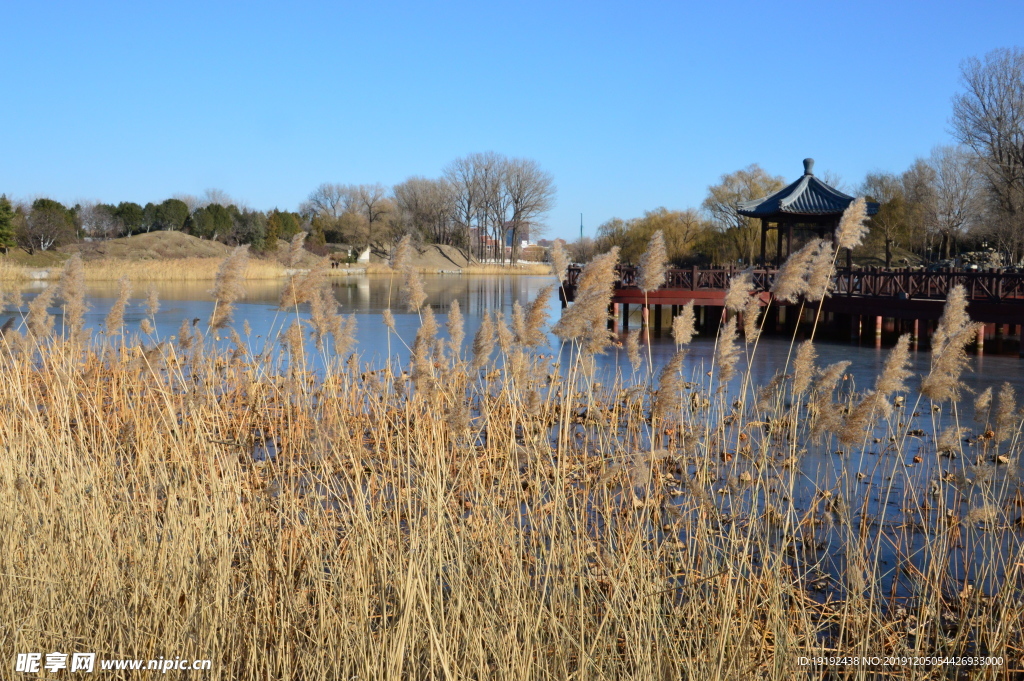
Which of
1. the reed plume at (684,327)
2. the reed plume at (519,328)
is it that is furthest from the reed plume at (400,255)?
the reed plume at (684,327)

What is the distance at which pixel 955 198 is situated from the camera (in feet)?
127

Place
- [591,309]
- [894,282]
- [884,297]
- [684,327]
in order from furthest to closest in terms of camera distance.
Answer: [894,282] → [884,297] → [684,327] → [591,309]

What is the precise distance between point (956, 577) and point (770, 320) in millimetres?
18076

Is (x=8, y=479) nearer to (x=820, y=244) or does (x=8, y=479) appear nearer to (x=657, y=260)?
(x=657, y=260)

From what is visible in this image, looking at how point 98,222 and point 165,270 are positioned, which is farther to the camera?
point 98,222

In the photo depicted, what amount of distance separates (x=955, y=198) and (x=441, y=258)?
104 ft

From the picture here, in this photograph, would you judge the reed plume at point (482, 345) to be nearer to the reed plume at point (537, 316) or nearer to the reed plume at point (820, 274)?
the reed plume at point (537, 316)

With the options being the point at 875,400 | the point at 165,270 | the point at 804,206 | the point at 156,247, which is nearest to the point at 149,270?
the point at 165,270

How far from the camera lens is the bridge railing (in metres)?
15.3

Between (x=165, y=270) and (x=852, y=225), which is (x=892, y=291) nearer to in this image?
(x=852, y=225)

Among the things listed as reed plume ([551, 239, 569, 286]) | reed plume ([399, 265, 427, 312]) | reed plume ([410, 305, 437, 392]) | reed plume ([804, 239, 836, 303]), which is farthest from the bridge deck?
reed plume ([804, 239, 836, 303])

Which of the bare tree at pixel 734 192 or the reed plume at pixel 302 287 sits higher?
the bare tree at pixel 734 192

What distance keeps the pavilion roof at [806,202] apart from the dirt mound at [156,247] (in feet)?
92.3

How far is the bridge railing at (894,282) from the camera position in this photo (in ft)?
A: 50.1
